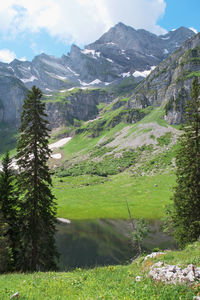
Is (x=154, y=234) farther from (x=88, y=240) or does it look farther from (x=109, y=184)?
(x=109, y=184)

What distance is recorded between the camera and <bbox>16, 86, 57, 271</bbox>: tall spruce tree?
907 inches

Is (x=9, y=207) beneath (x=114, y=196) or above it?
above

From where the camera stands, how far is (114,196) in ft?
362

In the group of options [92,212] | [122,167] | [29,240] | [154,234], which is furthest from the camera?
[122,167]

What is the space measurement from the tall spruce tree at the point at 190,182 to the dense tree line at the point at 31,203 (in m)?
18.5

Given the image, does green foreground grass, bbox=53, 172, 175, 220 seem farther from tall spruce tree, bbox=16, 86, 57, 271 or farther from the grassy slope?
tall spruce tree, bbox=16, 86, 57, 271

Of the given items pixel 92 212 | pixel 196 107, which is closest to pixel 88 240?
pixel 92 212

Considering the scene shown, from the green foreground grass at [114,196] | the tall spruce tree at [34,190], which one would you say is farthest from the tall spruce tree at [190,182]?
the green foreground grass at [114,196]

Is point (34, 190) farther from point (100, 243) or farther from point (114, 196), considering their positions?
point (114, 196)

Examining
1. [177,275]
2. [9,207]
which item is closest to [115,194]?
[9,207]

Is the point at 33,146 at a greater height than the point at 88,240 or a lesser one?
greater

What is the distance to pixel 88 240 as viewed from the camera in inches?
2190

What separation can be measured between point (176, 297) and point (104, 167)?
17030 cm

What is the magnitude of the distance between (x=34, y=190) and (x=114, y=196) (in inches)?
3588
